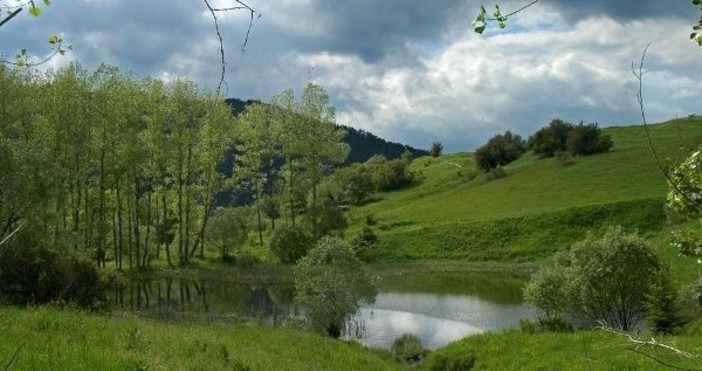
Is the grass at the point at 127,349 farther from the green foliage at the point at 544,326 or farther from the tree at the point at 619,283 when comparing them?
the tree at the point at 619,283

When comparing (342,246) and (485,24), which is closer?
(485,24)

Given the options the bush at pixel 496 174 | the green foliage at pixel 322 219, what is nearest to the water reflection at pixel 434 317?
the green foliage at pixel 322 219

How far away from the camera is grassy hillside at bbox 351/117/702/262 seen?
265ft

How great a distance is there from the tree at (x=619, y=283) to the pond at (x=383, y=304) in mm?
8619

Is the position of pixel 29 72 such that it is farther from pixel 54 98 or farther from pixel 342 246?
pixel 342 246

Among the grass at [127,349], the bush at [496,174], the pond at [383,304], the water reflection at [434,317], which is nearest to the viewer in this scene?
the grass at [127,349]

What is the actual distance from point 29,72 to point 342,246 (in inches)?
1408

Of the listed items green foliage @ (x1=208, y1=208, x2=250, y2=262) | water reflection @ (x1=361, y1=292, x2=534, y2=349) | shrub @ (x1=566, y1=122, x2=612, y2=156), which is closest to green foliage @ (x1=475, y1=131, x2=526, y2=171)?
shrub @ (x1=566, y1=122, x2=612, y2=156)

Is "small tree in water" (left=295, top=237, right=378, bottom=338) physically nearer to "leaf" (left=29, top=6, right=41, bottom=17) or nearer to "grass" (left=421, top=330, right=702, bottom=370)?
"grass" (left=421, top=330, right=702, bottom=370)

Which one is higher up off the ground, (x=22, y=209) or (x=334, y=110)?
(x=334, y=110)

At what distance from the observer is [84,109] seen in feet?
184

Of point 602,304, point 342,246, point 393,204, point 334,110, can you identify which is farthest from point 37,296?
point 393,204

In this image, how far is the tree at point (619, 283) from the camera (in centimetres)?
2941

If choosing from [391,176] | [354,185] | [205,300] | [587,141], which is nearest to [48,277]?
[205,300]
